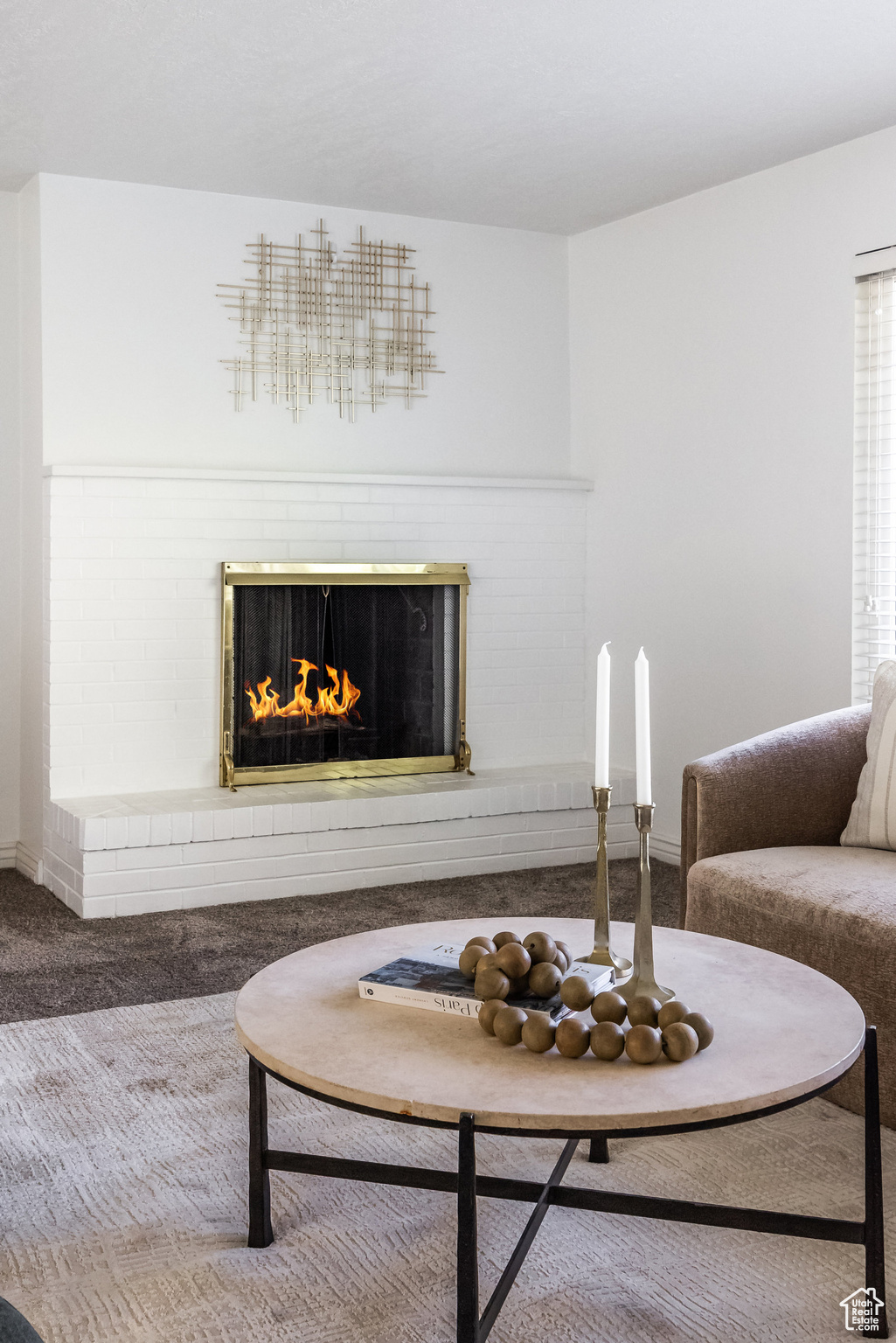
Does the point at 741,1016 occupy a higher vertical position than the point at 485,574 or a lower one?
lower

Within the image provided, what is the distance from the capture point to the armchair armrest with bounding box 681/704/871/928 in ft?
9.20

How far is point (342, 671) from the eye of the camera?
4.65 metres

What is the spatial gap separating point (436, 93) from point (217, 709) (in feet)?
7.16

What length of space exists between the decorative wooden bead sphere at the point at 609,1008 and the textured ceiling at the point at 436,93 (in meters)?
2.33

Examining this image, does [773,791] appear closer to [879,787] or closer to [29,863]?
[879,787]

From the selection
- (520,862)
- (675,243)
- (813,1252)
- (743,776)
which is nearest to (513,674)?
(520,862)

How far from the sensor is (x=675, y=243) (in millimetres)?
4520

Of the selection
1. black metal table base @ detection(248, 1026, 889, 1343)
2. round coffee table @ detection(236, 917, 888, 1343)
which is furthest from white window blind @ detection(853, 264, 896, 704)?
black metal table base @ detection(248, 1026, 889, 1343)

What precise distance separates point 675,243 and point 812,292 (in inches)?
30.1

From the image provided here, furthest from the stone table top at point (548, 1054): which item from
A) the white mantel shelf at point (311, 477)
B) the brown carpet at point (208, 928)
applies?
the white mantel shelf at point (311, 477)

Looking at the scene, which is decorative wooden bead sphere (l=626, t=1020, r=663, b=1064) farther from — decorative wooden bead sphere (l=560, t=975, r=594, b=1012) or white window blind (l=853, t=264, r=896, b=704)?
white window blind (l=853, t=264, r=896, b=704)

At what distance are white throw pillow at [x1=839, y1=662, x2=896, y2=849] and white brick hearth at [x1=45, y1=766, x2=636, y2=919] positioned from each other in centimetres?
171

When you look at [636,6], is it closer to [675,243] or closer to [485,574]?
[675,243]

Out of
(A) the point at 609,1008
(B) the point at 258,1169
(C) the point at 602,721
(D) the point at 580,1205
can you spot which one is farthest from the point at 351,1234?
(C) the point at 602,721
